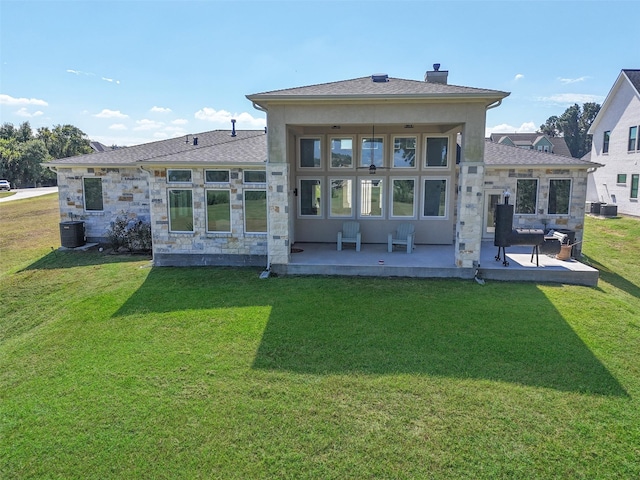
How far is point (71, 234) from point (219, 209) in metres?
6.06

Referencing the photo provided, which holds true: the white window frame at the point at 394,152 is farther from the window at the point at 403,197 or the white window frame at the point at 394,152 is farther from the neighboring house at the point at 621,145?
the neighboring house at the point at 621,145

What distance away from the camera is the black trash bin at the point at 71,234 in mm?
12961

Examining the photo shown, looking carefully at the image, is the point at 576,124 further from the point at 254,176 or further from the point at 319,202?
the point at 254,176

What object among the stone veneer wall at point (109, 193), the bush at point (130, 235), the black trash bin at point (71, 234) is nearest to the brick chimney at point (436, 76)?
the stone veneer wall at point (109, 193)

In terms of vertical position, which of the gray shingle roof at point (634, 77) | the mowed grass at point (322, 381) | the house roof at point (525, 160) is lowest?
the mowed grass at point (322, 381)

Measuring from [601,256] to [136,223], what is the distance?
15.3 m

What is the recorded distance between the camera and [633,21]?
11586 mm

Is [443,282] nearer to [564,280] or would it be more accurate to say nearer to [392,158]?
[564,280]

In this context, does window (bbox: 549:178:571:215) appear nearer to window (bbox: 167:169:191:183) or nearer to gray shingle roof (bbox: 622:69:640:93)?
window (bbox: 167:169:191:183)

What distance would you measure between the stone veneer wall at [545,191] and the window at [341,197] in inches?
173

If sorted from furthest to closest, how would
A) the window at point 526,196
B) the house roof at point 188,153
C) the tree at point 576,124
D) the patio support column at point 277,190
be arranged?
the tree at point 576,124, the window at point 526,196, the house roof at point 188,153, the patio support column at point 277,190

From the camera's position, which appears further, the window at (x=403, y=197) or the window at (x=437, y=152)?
the window at (x=403, y=197)

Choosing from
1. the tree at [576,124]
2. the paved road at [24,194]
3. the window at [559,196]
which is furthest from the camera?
the tree at [576,124]

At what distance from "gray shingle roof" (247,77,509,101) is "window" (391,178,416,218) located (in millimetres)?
2945
